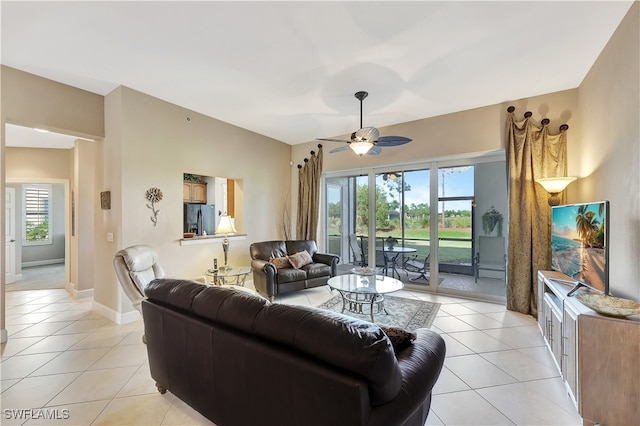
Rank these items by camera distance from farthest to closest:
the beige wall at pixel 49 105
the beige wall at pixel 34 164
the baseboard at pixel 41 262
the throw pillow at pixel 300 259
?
the baseboard at pixel 41 262, the beige wall at pixel 34 164, the throw pillow at pixel 300 259, the beige wall at pixel 49 105

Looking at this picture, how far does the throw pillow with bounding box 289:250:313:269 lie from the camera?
479cm

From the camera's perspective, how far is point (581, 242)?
8.20 ft

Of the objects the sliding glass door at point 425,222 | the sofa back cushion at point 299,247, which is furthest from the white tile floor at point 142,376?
the sofa back cushion at point 299,247

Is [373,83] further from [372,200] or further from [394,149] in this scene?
[372,200]

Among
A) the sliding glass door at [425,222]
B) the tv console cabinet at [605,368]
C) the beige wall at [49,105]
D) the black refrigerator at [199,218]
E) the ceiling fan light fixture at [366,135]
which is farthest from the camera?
the black refrigerator at [199,218]

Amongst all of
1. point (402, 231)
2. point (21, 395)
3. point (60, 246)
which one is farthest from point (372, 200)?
point (60, 246)

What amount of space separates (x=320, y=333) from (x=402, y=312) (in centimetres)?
304

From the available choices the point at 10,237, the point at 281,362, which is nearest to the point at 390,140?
the point at 281,362

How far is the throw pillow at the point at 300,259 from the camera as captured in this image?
4.79m

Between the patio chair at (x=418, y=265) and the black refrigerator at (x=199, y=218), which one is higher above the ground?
the black refrigerator at (x=199, y=218)

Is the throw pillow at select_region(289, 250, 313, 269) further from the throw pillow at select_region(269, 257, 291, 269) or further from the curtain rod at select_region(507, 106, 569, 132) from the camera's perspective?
the curtain rod at select_region(507, 106, 569, 132)

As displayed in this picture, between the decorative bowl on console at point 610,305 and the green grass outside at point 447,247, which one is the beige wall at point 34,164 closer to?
the green grass outside at point 447,247

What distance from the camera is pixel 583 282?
242cm

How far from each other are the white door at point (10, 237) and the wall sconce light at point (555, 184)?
9128 millimetres
